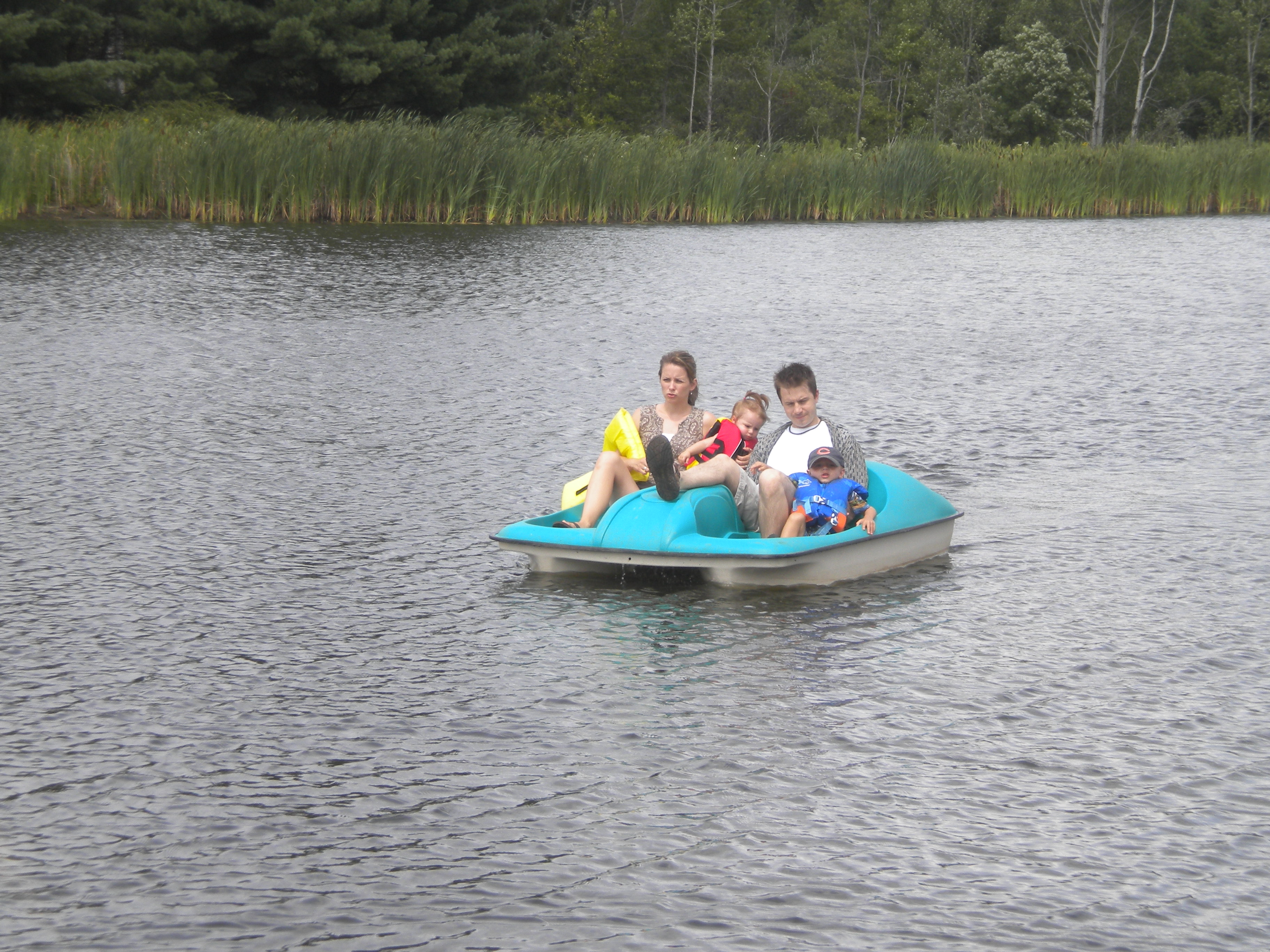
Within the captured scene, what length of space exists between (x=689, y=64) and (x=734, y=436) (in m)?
47.4

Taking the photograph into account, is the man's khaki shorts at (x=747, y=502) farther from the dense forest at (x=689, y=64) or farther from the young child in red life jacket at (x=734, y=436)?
the dense forest at (x=689, y=64)

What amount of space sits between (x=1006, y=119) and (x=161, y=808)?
5030cm

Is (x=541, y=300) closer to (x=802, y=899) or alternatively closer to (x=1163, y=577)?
(x=1163, y=577)

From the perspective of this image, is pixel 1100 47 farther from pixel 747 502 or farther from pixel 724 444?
pixel 747 502

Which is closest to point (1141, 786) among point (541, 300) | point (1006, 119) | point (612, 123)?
point (541, 300)

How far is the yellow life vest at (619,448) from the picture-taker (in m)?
6.55

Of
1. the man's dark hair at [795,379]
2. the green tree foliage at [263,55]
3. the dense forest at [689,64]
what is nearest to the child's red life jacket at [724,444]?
the man's dark hair at [795,379]

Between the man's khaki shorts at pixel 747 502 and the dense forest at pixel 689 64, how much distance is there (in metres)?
20.4

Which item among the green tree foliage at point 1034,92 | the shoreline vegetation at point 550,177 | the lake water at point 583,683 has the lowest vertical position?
the lake water at point 583,683

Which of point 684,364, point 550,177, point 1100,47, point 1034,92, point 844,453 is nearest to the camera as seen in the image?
point 844,453

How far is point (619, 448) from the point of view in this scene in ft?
22.0

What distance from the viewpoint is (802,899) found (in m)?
3.50

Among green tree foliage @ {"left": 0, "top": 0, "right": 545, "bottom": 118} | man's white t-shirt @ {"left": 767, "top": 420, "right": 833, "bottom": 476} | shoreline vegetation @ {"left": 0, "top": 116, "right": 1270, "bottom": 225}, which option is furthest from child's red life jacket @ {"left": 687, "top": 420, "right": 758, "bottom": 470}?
green tree foliage @ {"left": 0, "top": 0, "right": 545, "bottom": 118}

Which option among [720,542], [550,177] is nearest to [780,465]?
[720,542]
